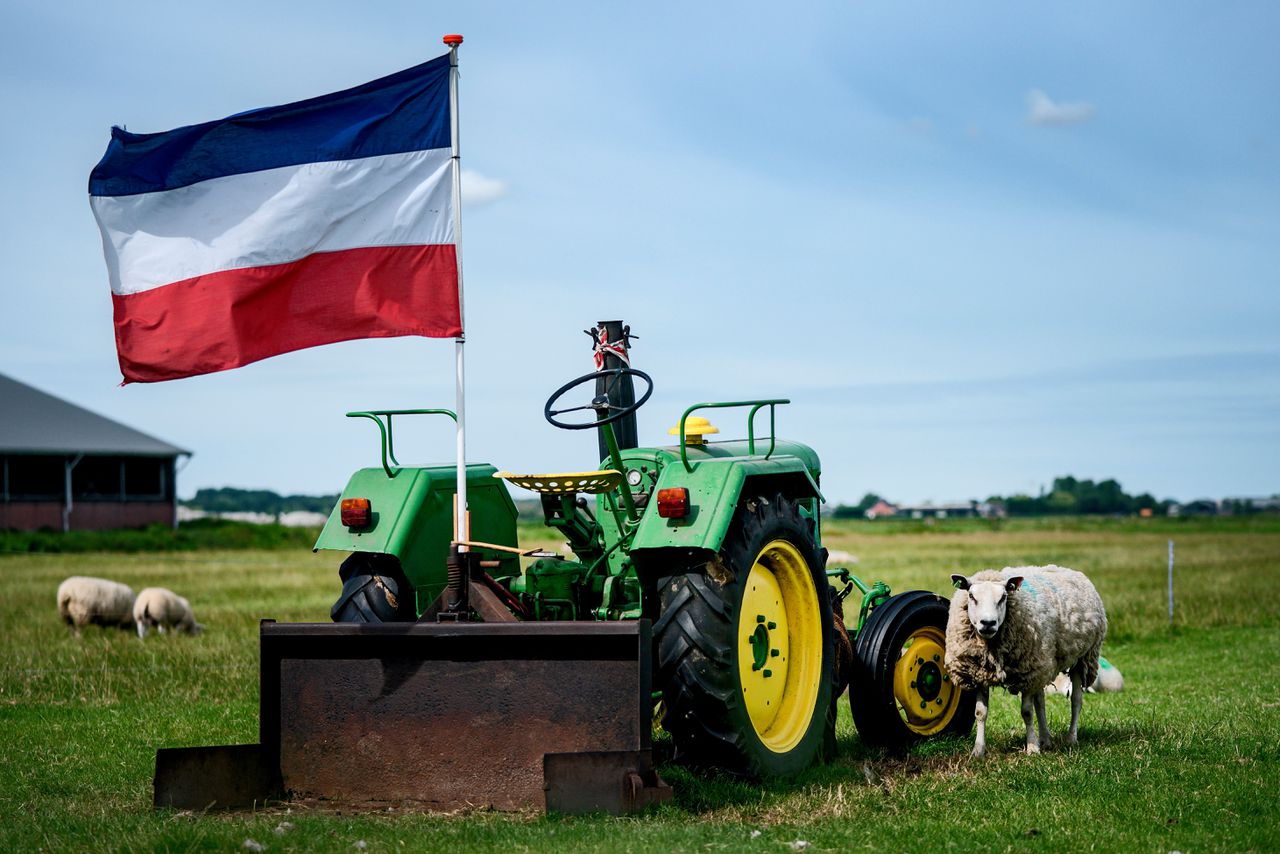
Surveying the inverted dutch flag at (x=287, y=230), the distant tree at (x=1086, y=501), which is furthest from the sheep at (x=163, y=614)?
the distant tree at (x=1086, y=501)

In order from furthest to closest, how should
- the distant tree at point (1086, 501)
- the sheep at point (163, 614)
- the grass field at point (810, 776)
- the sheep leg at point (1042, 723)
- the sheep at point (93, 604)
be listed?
the distant tree at point (1086, 501) < the sheep at point (93, 604) < the sheep at point (163, 614) < the sheep leg at point (1042, 723) < the grass field at point (810, 776)

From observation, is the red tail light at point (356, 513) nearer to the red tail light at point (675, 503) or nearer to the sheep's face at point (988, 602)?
the red tail light at point (675, 503)

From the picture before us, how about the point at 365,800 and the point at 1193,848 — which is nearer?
the point at 1193,848

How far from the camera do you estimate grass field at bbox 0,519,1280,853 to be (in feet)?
20.1

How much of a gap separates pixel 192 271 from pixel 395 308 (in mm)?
1136

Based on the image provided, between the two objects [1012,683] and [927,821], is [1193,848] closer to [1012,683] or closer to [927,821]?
[927,821]

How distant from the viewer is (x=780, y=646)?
300 inches

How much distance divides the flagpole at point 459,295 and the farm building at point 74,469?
4335cm

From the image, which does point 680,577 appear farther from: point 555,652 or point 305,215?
point 305,215

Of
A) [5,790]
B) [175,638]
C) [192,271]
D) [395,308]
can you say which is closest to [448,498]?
[395,308]

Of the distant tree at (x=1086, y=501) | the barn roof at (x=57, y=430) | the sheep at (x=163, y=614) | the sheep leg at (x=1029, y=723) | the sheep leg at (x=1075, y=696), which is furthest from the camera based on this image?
the distant tree at (x=1086, y=501)

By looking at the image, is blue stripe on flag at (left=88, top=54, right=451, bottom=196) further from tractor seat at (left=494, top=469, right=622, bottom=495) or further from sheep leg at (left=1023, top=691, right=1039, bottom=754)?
sheep leg at (left=1023, top=691, right=1039, bottom=754)

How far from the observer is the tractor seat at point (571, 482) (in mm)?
7254

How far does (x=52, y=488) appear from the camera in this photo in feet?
159
